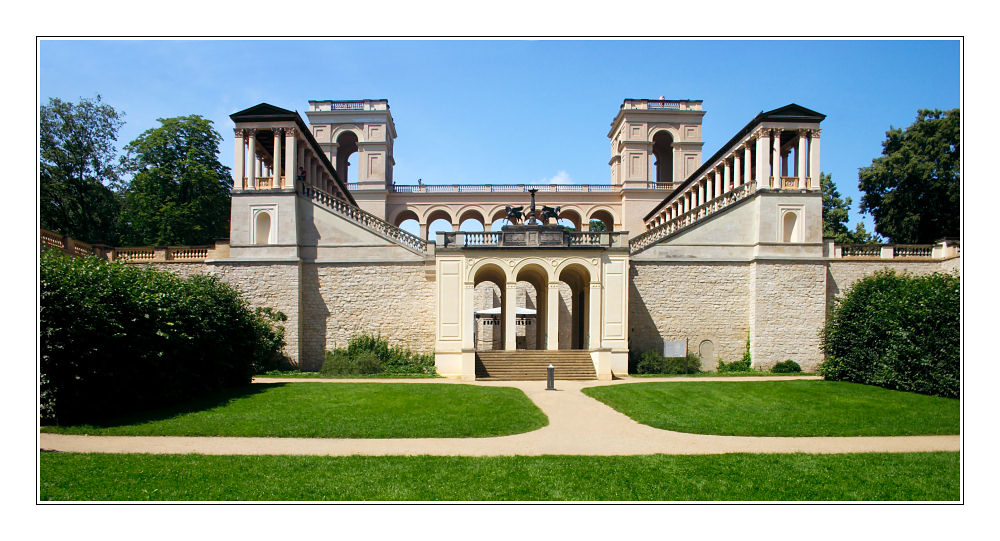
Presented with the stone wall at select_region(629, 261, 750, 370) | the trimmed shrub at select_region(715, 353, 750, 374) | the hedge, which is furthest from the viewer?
the stone wall at select_region(629, 261, 750, 370)

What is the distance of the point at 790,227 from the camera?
2773 centimetres

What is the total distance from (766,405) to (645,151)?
3330 cm

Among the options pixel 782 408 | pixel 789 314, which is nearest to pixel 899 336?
pixel 782 408

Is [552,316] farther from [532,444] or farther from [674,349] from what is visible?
[532,444]

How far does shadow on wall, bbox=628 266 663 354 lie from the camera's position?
27.2 meters

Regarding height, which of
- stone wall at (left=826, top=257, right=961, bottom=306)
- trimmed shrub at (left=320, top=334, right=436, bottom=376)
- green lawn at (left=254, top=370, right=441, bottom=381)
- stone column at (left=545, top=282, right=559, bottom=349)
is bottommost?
green lawn at (left=254, top=370, right=441, bottom=381)

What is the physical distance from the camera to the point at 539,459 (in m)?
9.75

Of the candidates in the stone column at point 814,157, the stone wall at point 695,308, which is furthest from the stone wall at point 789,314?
the stone column at point 814,157

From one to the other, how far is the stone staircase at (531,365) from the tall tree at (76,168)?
25067 millimetres

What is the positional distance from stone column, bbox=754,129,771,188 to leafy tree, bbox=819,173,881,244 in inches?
671

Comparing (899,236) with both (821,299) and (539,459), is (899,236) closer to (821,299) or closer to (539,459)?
(821,299)

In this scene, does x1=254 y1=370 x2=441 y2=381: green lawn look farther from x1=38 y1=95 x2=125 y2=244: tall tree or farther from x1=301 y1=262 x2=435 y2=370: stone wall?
x1=38 y1=95 x2=125 y2=244: tall tree

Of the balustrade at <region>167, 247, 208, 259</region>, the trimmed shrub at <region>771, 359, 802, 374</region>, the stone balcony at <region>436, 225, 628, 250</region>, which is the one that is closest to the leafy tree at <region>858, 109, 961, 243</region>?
the trimmed shrub at <region>771, 359, 802, 374</region>

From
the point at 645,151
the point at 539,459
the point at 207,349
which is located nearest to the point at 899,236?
the point at 645,151
